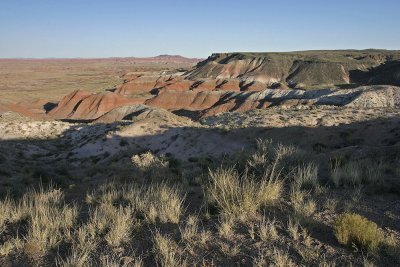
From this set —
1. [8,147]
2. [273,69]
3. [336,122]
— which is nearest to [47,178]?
[8,147]

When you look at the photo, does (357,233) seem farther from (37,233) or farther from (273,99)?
(273,99)

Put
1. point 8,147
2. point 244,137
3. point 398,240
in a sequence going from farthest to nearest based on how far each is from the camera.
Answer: point 8,147
point 244,137
point 398,240

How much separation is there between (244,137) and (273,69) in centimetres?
7467

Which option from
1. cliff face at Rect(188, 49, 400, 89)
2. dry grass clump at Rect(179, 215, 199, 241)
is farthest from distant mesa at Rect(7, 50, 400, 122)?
dry grass clump at Rect(179, 215, 199, 241)

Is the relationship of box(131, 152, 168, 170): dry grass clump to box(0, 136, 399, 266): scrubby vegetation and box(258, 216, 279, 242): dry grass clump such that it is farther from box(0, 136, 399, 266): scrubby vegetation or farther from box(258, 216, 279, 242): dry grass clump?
box(258, 216, 279, 242): dry grass clump

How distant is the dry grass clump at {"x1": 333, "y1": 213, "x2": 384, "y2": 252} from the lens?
3.19 metres

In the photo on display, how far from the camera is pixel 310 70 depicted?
259ft

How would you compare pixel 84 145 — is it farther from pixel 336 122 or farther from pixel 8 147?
pixel 336 122

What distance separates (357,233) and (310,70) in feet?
279

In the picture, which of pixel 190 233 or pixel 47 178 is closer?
pixel 190 233

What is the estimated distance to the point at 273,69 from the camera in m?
85.5

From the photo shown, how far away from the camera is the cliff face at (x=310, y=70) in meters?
69.9

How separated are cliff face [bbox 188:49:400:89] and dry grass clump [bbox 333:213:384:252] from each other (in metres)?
69.8

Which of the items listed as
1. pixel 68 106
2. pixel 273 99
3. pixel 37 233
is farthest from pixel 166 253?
pixel 68 106
